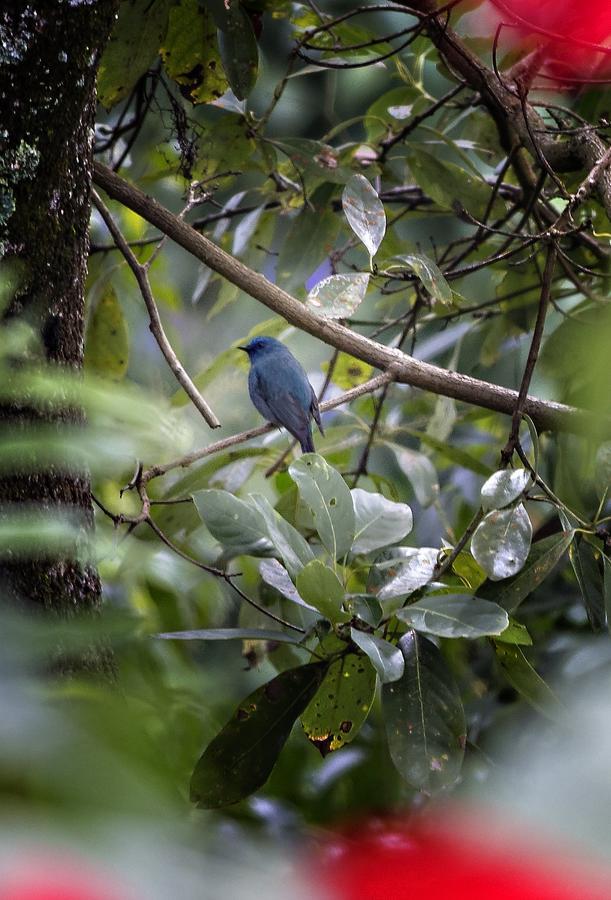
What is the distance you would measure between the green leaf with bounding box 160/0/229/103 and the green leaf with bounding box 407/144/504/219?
47 centimetres

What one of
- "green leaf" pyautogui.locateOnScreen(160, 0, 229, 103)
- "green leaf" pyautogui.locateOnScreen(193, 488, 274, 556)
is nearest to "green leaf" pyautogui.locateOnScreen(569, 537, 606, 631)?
"green leaf" pyautogui.locateOnScreen(193, 488, 274, 556)

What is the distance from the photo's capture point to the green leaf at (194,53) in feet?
6.74

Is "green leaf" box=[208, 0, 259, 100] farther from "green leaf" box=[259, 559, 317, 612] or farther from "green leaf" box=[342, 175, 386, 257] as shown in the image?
"green leaf" box=[259, 559, 317, 612]

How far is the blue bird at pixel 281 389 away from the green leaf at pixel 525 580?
1.03 metres

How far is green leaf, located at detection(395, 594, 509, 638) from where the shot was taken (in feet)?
4.15

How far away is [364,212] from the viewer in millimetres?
1638

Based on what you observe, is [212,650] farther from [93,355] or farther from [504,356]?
[504,356]

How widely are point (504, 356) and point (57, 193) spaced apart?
1814 mm

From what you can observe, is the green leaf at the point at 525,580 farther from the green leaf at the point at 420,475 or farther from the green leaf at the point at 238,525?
the green leaf at the point at 420,475

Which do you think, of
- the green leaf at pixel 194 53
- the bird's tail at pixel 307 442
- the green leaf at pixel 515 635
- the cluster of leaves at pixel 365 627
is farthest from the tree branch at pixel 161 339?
the bird's tail at pixel 307 442

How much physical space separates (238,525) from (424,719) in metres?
0.36

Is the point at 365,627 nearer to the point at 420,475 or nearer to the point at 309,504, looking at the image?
the point at 309,504

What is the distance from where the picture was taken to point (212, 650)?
1.85m

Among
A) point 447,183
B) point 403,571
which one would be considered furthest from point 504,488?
point 447,183
